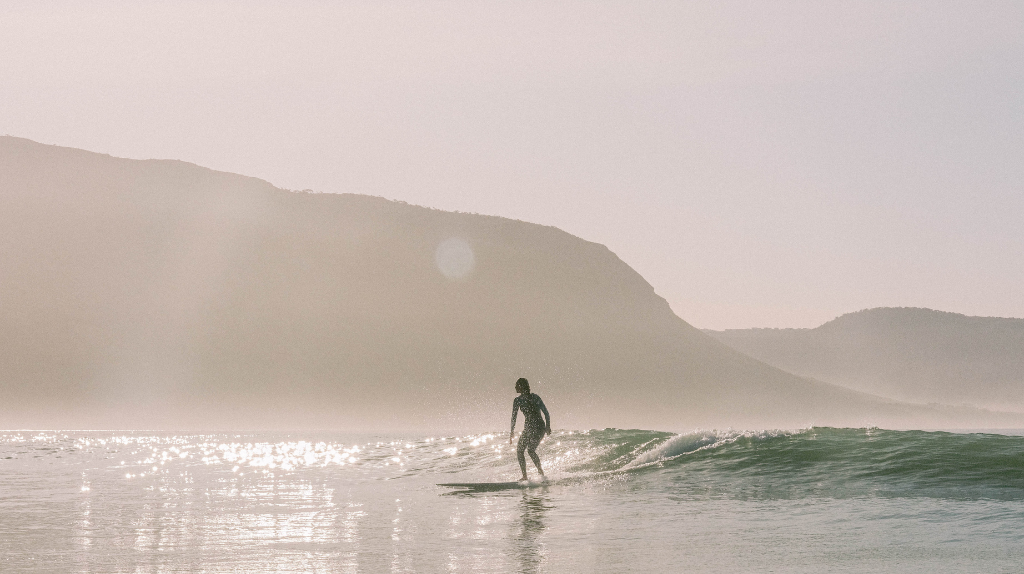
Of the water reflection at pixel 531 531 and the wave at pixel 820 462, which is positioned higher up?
the wave at pixel 820 462

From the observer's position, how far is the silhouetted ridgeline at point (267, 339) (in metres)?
162

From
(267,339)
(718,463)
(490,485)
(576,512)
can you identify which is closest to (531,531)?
(576,512)

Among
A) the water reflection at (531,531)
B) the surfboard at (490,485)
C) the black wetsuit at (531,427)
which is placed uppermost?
the black wetsuit at (531,427)

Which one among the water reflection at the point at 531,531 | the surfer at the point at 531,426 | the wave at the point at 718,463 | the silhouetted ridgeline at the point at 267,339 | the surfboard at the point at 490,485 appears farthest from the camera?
the silhouetted ridgeline at the point at 267,339

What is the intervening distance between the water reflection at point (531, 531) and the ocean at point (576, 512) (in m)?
0.06

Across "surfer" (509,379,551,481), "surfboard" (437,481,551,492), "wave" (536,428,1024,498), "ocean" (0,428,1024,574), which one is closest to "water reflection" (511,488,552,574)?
"ocean" (0,428,1024,574)

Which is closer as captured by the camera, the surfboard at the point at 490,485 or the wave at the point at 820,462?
the wave at the point at 820,462

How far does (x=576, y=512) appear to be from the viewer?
59.4 ft

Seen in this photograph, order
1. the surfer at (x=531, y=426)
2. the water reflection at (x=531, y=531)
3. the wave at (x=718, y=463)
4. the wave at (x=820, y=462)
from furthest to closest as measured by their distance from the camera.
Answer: the surfer at (x=531, y=426) < the wave at (x=718, y=463) < the wave at (x=820, y=462) < the water reflection at (x=531, y=531)

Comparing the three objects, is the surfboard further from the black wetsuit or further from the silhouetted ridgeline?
the silhouetted ridgeline

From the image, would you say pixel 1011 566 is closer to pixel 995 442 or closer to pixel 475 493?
pixel 475 493

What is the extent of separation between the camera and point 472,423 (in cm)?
16438

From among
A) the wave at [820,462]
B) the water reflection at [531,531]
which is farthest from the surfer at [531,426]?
the water reflection at [531,531]

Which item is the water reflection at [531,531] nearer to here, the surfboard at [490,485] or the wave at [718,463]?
the surfboard at [490,485]
